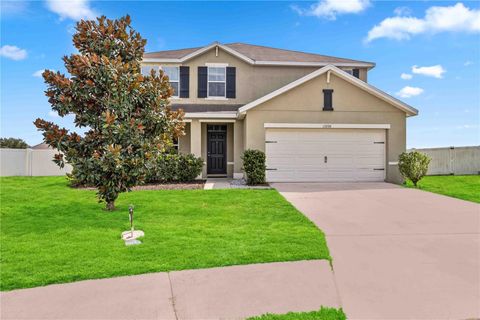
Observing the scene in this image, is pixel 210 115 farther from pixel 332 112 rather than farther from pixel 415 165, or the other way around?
pixel 415 165

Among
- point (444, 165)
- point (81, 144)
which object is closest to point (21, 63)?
point (81, 144)

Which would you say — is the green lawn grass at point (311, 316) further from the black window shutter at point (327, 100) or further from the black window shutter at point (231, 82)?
the black window shutter at point (231, 82)

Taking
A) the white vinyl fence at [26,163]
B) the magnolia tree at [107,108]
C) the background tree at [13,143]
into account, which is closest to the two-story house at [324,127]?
the magnolia tree at [107,108]

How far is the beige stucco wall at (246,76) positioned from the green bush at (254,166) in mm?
4596

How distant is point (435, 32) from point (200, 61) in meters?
10.7

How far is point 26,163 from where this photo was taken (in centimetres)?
1947

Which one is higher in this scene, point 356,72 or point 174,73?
point 356,72

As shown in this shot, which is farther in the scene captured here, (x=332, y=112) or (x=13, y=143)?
(x=13, y=143)

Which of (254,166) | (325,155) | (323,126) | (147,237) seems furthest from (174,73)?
(147,237)

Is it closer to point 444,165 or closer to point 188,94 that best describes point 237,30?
point 188,94

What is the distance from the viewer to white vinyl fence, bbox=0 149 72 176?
62.2 feet

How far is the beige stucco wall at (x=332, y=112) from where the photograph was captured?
13461mm

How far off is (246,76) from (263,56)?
73.9 inches

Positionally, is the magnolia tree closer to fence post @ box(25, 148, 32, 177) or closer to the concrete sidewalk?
the concrete sidewalk
